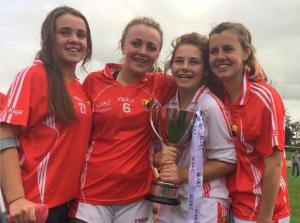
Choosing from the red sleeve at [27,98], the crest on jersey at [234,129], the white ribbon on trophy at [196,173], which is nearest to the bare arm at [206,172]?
the white ribbon on trophy at [196,173]

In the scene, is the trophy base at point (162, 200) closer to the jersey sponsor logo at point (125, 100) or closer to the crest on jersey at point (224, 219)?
the crest on jersey at point (224, 219)

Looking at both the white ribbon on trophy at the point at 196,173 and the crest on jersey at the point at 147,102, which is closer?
the white ribbon on trophy at the point at 196,173

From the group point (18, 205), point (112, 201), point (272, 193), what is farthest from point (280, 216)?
point (18, 205)

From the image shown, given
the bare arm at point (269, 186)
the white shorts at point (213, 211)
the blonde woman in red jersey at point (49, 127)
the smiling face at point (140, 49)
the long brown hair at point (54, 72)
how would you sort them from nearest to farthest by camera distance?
the blonde woman in red jersey at point (49, 127)
the long brown hair at point (54, 72)
the bare arm at point (269, 186)
the white shorts at point (213, 211)
the smiling face at point (140, 49)

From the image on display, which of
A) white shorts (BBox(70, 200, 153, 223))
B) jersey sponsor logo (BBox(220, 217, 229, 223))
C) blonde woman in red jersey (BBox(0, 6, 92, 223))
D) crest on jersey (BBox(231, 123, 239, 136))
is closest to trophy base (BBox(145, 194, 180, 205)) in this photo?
white shorts (BBox(70, 200, 153, 223))

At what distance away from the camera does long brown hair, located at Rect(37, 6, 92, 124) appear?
3.64m

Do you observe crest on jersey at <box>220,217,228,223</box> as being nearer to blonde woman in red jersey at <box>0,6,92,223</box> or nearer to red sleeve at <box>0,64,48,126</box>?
blonde woman in red jersey at <box>0,6,92,223</box>

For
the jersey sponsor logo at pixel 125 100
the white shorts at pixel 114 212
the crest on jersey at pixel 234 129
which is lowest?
the white shorts at pixel 114 212

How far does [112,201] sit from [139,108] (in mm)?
749

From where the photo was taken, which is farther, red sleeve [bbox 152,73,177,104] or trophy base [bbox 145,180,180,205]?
red sleeve [bbox 152,73,177,104]

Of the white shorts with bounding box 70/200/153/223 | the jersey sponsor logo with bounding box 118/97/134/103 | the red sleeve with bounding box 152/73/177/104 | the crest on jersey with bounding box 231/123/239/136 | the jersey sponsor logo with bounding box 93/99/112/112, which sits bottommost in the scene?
the white shorts with bounding box 70/200/153/223

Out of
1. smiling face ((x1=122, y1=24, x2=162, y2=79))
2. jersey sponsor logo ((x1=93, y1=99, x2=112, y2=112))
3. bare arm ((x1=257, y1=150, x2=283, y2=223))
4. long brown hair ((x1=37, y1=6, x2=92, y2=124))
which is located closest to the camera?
long brown hair ((x1=37, y1=6, x2=92, y2=124))

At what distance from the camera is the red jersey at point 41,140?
11.5 ft

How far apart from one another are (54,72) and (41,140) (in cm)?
50
